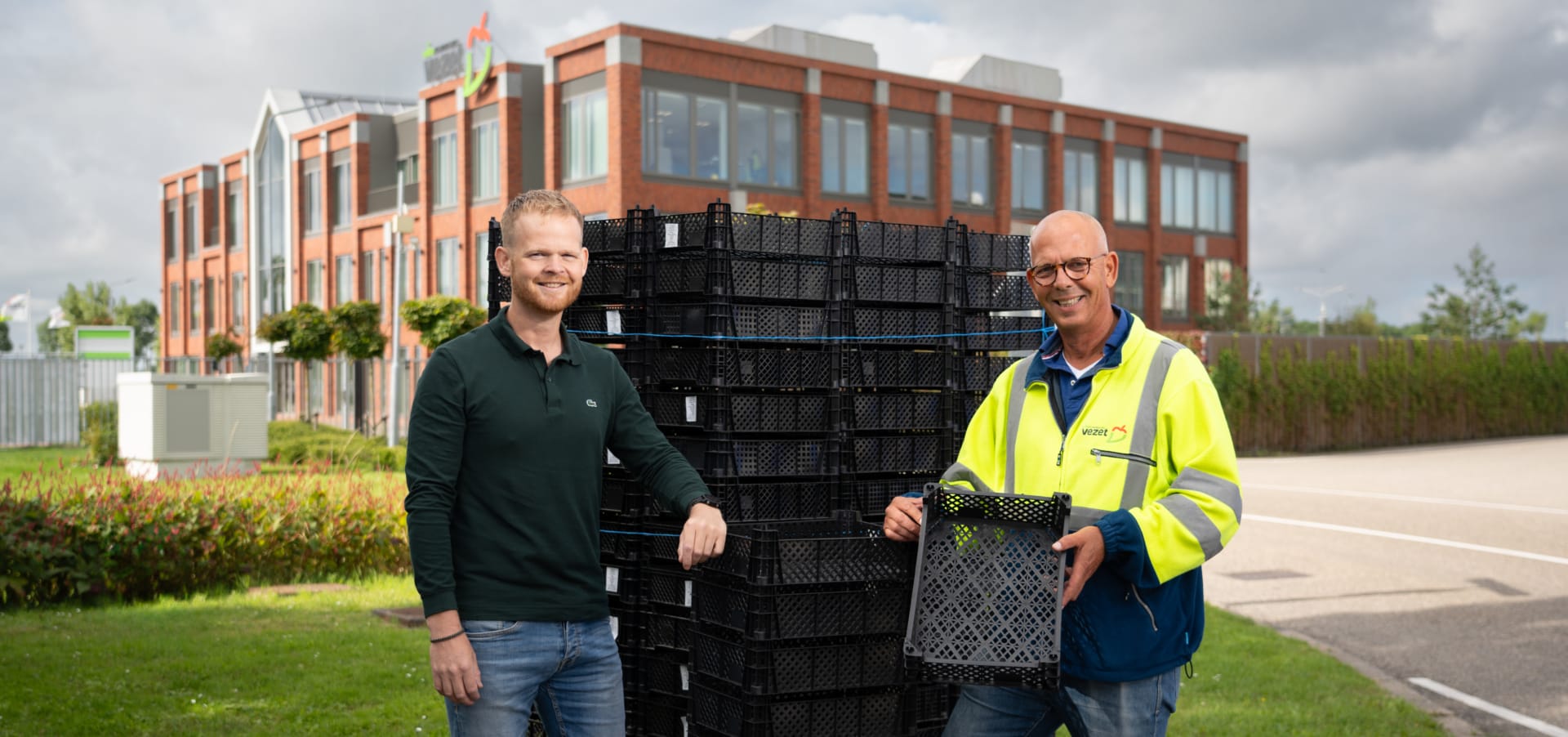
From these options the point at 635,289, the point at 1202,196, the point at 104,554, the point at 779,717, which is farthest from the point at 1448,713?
the point at 1202,196

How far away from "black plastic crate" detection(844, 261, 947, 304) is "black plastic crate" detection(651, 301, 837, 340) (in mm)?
176

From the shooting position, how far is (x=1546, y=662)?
8.86m

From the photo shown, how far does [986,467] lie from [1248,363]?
32.7 meters

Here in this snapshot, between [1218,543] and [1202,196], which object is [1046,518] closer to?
[1218,543]

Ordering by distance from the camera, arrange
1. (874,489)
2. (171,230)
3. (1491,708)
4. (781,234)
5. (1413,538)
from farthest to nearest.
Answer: (171,230), (1413,538), (1491,708), (874,489), (781,234)

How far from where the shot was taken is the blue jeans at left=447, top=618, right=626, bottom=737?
3316mm

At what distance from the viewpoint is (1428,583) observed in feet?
40.0

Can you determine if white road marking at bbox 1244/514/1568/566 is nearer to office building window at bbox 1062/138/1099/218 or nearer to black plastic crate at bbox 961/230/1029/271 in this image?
black plastic crate at bbox 961/230/1029/271

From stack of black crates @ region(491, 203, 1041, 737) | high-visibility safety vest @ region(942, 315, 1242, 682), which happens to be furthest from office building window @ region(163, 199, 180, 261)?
high-visibility safety vest @ region(942, 315, 1242, 682)

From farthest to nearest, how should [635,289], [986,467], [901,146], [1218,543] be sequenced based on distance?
[901,146] < [635,289] < [986,467] < [1218,543]

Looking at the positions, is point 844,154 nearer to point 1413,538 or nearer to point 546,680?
point 1413,538

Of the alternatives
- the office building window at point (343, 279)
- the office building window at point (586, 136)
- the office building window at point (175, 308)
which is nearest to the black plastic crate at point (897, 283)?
the office building window at point (586, 136)

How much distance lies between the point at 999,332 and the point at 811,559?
7.18 ft

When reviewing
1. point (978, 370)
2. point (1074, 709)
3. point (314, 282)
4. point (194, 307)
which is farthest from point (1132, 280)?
point (1074, 709)
